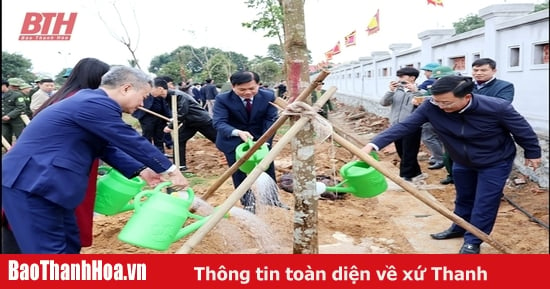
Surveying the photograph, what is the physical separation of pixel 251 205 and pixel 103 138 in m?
2.10

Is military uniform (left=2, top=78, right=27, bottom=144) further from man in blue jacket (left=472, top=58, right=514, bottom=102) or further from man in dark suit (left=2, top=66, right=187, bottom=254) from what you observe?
man in blue jacket (left=472, top=58, right=514, bottom=102)

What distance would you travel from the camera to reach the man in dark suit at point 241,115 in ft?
13.1

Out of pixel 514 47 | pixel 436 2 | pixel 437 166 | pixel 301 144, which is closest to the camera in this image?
pixel 301 144

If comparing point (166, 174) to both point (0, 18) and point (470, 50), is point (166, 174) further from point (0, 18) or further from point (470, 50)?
point (470, 50)

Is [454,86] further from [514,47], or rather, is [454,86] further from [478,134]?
[514,47]

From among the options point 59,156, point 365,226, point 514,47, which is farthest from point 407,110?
point 59,156

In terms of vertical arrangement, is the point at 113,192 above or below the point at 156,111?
below

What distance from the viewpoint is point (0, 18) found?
1.98 meters

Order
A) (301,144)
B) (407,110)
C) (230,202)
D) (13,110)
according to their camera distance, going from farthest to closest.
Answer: (13,110), (407,110), (301,144), (230,202)

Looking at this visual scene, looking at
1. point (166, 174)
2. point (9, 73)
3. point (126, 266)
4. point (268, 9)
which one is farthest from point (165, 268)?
point (9, 73)

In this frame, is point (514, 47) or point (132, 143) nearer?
point (132, 143)

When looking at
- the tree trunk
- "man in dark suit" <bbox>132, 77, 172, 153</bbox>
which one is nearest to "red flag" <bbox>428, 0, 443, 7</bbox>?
"man in dark suit" <bbox>132, 77, 172, 153</bbox>

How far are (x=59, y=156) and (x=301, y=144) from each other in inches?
50.2

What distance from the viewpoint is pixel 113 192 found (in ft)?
8.75
